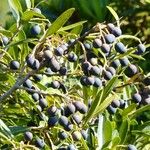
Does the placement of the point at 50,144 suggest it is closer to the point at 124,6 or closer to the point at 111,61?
the point at 111,61

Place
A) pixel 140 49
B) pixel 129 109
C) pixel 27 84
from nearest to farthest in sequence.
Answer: pixel 27 84
pixel 140 49
pixel 129 109

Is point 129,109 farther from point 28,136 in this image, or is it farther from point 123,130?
point 28,136

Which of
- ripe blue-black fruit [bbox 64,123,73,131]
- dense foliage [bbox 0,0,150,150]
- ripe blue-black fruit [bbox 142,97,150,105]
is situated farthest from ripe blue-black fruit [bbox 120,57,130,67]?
ripe blue-black fruit [bbox 64,123,73,131]

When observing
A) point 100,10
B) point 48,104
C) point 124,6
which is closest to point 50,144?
point 48,104

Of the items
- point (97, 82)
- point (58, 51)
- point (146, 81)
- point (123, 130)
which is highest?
point (58, 51)

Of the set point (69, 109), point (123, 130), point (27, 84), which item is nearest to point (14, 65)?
point (27, 84)

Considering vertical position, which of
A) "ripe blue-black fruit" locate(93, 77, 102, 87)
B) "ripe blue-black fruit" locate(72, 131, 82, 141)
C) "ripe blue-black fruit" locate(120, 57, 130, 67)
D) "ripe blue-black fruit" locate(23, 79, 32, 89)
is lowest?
"ripe blue-black fruit" locate(72, 131, 82, 141)

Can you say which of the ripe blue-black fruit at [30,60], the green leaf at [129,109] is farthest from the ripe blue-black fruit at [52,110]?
the green leaf at [129,109]

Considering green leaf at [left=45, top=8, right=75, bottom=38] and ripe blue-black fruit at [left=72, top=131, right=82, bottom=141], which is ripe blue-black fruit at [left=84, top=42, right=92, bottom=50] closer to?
green leaf at [left=45, top=8, right=75, bottom=38]
